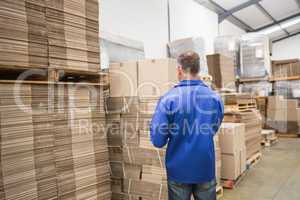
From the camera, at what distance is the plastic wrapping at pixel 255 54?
7.26 meters

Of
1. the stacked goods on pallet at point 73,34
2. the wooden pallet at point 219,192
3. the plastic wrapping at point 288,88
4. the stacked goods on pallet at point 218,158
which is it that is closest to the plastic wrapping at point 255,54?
the plastic wrapping at point 288,88

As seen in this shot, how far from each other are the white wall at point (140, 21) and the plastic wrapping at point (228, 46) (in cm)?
177

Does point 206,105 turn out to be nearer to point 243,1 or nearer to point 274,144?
point 274,144

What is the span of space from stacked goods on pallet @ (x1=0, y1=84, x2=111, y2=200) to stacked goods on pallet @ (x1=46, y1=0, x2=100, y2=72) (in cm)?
26

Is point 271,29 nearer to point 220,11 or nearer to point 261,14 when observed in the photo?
point 261,14

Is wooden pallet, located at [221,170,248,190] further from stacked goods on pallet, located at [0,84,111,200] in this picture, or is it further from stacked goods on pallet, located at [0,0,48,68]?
stacked goods on pallet, located at [0,0,48,68]

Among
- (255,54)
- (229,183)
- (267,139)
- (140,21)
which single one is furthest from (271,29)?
(229,183)

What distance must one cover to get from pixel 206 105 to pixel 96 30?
159 cm

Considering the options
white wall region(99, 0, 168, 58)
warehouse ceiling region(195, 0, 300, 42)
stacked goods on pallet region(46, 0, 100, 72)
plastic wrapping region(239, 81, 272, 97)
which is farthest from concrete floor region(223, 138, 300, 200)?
warehouse ceiling region(195, 0, 300, 42)

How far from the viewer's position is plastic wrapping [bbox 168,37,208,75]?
547cm

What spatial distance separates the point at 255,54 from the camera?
7266 mm

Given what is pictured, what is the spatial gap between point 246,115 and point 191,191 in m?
3.51

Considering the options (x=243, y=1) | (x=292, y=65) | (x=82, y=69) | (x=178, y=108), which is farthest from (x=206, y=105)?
(x=292, y=65)

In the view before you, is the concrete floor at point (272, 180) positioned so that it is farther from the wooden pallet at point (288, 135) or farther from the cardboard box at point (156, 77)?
the wooden pallet at point (288, 135)
